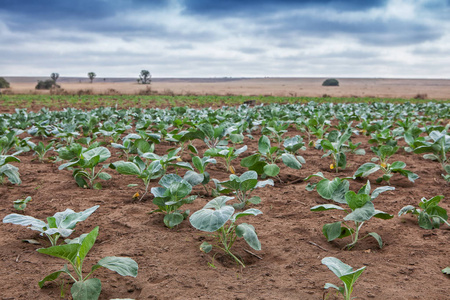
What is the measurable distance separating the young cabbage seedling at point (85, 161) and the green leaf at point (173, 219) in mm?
1011

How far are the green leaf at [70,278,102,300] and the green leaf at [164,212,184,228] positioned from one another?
957mm

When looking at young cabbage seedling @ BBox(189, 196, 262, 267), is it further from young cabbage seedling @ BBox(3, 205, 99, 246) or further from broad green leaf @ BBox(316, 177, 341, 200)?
broad green leaf @ BBox(316, 177, 341, 200)

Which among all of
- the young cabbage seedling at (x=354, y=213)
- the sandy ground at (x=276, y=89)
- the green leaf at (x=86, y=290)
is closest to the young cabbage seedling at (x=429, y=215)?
the young cabbage seedling at (x=354, y=213)

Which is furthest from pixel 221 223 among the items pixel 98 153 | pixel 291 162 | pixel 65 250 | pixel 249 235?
pixel 98 153

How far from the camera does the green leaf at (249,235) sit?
7.02ft

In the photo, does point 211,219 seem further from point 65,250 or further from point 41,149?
point 41,149

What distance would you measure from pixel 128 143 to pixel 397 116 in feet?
31.6

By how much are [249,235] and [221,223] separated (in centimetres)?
30

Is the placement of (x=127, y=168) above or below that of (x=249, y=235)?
above

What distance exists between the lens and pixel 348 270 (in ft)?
5.36

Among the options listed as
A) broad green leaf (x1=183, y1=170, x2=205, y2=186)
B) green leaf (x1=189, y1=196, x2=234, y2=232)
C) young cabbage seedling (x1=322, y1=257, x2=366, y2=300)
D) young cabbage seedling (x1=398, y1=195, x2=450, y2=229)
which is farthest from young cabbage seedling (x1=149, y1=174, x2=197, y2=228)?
young cabbage seedling (x1=398, y1=195, x2=450, y2=229)

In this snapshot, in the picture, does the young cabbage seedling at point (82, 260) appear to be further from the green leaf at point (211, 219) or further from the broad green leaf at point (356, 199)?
the broad green leaf at point (356, 199)

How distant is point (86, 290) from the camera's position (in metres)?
1.73

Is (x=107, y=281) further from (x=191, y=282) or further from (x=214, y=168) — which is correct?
(x=214, y=168)
